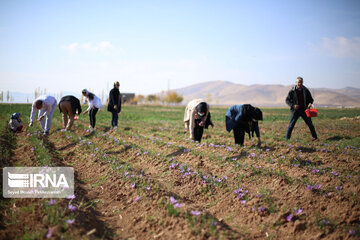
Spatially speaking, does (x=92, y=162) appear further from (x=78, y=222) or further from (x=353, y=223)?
(x=353, y=223)

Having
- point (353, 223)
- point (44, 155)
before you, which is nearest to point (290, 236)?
point (353, 223)

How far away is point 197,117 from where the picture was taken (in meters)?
7.64

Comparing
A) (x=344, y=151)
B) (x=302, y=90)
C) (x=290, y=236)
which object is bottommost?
(x=290, y=236)

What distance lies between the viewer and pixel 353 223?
3266 mm

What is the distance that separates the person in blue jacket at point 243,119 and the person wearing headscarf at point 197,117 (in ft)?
2.42

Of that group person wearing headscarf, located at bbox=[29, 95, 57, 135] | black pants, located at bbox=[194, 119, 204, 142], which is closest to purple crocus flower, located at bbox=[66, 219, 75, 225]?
black pants, located at bbox=[194, 119, 204, 142]

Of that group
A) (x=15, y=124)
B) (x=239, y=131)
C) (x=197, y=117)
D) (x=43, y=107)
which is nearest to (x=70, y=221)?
(x=197, y=117)

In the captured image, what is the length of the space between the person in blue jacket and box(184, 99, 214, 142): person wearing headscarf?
737mm

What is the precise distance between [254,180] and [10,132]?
1001cm

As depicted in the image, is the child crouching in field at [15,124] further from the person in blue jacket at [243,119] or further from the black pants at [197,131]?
the person in blue jacket at [243,119]

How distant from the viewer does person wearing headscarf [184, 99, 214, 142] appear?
7391 mm

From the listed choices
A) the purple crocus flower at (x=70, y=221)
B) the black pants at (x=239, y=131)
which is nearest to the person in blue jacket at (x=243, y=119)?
the black pants at (x=239, y=131)

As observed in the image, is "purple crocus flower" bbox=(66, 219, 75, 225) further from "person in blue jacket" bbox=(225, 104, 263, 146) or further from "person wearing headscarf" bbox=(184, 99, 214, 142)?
"person in blue jacket" bbox=(225, 104, 263, 146)

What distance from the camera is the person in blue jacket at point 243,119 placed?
22.4 ft
